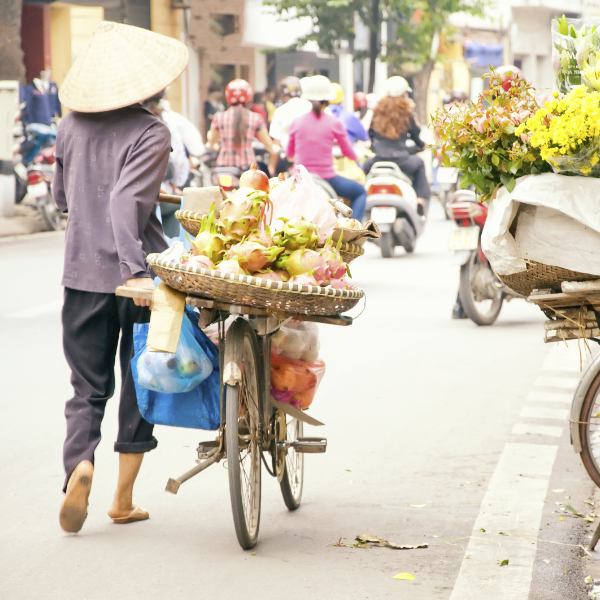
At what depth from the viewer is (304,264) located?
3.85 m

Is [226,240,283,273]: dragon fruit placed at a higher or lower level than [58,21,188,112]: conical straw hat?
lower

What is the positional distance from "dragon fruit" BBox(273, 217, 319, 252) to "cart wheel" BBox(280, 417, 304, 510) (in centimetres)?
99

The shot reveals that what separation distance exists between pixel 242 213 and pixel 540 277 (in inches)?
41.7

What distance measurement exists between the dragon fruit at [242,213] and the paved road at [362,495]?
1202 mm

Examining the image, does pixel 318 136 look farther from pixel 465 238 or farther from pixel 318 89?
pixel 465 238

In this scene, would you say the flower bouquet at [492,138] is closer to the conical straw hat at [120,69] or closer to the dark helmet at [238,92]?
the conical straw hat at [120,69]

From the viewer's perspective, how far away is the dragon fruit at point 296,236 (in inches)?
154

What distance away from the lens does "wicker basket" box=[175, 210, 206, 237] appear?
4227mm

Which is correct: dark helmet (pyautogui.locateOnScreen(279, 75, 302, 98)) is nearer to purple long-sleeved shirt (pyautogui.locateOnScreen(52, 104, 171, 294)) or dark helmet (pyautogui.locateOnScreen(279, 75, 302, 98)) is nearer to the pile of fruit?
purple long-sleeved shirt (pyautogui.locateOnScreen(52, 104, 171, 294))

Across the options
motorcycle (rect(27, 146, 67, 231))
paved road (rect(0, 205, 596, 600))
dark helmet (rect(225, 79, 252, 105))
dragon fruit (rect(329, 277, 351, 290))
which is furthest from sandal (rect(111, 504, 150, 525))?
motorcycle (rect(27, 146, 67, 231))

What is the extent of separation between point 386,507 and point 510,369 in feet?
10.2

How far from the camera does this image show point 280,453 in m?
4.40

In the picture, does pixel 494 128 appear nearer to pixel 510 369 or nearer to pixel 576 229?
pixel 576 229

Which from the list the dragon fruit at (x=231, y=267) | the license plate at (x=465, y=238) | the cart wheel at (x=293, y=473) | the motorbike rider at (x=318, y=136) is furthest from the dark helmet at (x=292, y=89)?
the dragon fruit at (x=231, y=267)
